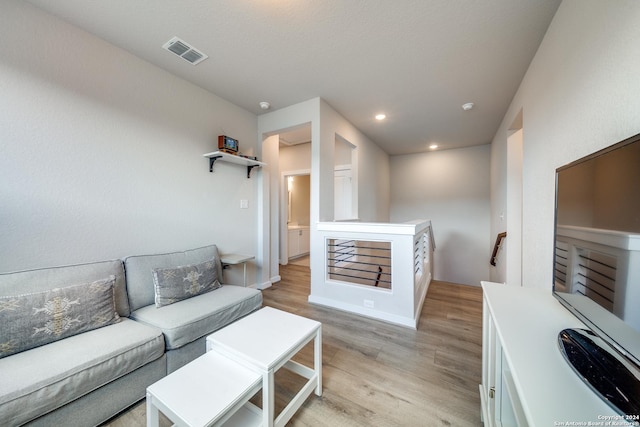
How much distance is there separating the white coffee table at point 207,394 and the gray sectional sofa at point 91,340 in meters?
0.46

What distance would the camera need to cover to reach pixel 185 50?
2.01 metres

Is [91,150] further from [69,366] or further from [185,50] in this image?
[69,366]

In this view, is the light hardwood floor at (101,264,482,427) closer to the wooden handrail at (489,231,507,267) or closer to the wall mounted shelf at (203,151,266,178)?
the wooden handrail at (489,231,507,267)

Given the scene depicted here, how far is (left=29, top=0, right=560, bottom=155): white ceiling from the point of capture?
160cm

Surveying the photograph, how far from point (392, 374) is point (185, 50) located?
3.18 meters

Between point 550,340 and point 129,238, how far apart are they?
112 inches

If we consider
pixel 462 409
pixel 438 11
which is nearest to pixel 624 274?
pixel 462 409

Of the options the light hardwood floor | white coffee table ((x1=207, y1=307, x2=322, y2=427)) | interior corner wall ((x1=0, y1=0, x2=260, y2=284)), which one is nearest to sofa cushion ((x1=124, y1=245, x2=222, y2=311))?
interior corner wall ((x1=0, y1=0, x2=260, y2=284))

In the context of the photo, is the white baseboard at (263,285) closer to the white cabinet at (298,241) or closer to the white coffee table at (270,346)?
the white coffee table at (270,346)

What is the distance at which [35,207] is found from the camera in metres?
1.58

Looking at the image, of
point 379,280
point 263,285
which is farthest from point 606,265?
point 263,285

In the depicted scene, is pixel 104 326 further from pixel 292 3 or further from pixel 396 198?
pixel 396 198

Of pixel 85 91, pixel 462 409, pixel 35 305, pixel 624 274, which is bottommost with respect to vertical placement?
pixel 462 409

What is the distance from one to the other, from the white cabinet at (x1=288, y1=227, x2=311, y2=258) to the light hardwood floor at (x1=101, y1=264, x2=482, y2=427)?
2963mm
